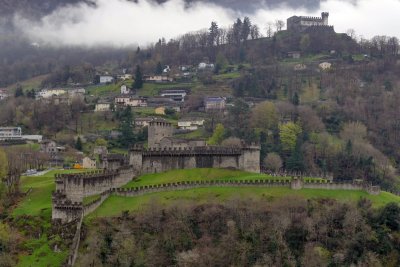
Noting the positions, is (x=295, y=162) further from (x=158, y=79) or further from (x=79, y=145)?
(x=158, y=79)

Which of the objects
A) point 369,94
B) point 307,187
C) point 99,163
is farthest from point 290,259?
point 369,94

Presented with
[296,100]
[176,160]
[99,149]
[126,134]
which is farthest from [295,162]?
[296,100]

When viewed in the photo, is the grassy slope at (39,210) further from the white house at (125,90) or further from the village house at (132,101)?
the white house at (125,90)

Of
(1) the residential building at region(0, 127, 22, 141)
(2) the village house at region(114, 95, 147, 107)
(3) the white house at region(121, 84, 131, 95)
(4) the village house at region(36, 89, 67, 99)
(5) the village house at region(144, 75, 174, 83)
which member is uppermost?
(5) the village house at region(144, 75, 174, 83)

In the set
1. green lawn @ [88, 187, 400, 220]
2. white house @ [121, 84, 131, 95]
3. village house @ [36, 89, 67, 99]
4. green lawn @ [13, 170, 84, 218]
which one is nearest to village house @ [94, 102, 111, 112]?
white house @ [121, 84, 131, 95]

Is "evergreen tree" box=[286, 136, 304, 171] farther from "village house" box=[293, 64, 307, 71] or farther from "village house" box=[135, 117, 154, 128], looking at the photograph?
"village house" box=[293, 64, 307, 71]

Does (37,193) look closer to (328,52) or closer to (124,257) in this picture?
(124,257)

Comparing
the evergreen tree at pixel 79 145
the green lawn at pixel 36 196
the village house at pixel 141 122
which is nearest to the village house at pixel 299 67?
the village house at pixel 141 122
